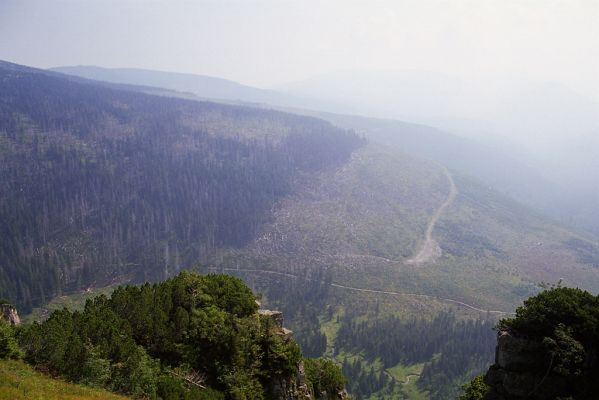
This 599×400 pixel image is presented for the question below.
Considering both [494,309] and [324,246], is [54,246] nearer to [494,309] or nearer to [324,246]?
[324,246]

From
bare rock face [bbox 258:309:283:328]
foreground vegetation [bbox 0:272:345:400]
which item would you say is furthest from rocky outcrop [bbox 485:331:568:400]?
bare rock face [bbox 258:309:283:328]

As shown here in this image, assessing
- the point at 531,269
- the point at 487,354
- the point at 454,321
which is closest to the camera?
the point at 487,354

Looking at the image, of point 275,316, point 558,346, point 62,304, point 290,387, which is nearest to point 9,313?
point 275,316

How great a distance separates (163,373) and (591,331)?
3138 centimetres

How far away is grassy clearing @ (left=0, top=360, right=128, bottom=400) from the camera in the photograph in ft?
75.6

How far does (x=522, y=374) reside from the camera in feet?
99.9

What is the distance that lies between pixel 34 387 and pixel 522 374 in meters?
31.5

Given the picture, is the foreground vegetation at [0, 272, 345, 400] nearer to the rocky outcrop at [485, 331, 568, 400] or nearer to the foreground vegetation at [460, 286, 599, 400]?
the rocky outcrop at [485, 331, 568, 400]

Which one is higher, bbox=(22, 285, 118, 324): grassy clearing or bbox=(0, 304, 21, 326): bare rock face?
bbox=(0, 304, 21, 326): bare rock face

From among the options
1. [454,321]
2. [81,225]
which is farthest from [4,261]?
[454,321]

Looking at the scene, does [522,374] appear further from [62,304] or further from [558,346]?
[62,304]

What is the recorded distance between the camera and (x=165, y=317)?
38906 mm

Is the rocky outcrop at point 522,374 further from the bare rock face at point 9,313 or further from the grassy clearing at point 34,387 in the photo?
the bare rock face at point 9,313

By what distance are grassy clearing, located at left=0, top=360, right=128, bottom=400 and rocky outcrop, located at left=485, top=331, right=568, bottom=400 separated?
26.4 meters
